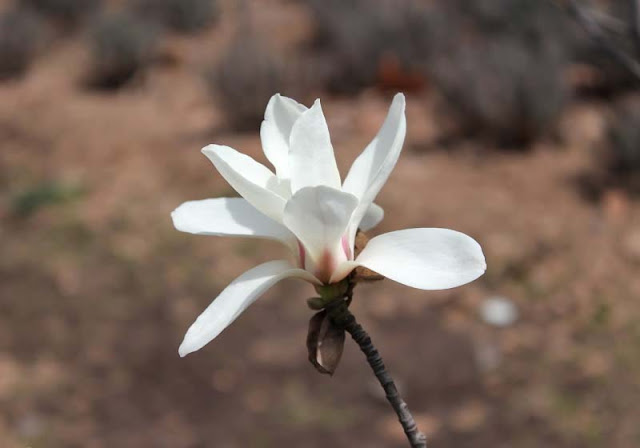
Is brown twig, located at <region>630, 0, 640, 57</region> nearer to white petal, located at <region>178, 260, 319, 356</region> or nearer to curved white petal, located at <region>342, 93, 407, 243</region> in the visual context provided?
curved white petal, located at <region>342, 93, 407, 243</region>

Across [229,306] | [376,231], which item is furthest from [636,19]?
[376,231]

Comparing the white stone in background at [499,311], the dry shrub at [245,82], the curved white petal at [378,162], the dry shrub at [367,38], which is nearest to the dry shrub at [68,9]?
the dry shrub at [367,38]

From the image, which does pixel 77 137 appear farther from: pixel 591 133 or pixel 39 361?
pixel 591 133

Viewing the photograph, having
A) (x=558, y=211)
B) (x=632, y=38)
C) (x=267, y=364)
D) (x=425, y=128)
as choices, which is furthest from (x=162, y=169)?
(x=632, y=38)

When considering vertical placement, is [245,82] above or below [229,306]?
below

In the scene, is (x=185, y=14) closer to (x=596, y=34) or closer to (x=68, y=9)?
(x=68, y=9)
